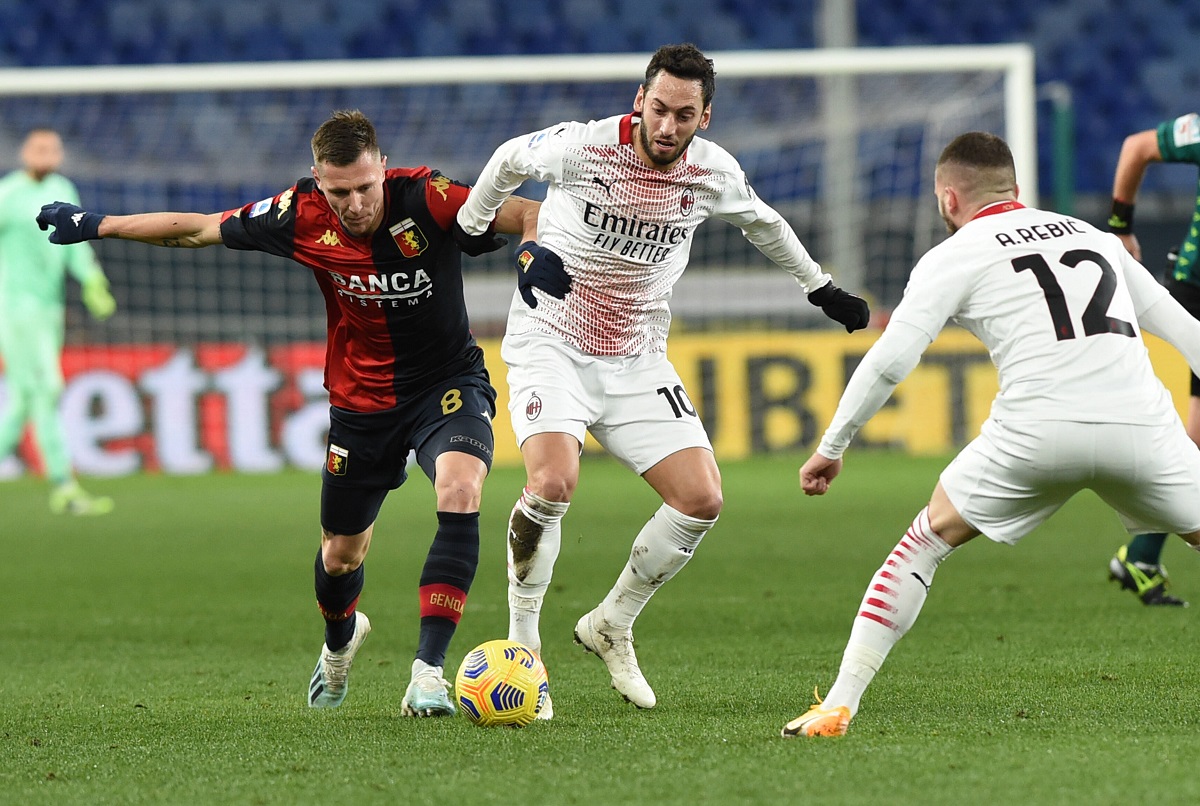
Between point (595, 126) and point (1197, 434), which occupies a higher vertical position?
point (595, 126)

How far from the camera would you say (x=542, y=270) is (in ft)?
16.8

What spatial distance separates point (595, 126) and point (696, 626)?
2381 mm

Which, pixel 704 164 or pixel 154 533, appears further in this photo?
pixel 154 533

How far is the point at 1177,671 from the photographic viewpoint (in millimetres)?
5094

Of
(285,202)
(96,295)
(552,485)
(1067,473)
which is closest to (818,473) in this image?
(1067,473)

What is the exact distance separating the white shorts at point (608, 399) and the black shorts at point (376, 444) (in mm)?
190

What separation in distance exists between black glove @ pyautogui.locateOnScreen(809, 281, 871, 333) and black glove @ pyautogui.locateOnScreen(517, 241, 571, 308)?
869 millimetres

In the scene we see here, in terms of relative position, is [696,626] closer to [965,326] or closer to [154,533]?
[965,326]

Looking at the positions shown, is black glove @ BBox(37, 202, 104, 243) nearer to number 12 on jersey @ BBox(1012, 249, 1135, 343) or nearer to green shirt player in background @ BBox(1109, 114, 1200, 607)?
number 12 on jersey @ BBox(1012, 249, 1135, 343)

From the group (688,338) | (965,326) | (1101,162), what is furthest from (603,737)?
(1101,162)

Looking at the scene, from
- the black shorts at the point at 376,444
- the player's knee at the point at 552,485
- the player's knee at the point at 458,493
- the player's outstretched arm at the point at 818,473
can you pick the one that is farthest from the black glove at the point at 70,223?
the player's outstretched arm at the point at 818,473

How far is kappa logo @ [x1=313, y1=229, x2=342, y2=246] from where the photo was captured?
5.29 metres

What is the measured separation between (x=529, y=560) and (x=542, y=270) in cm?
91

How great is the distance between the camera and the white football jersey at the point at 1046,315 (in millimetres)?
4059
